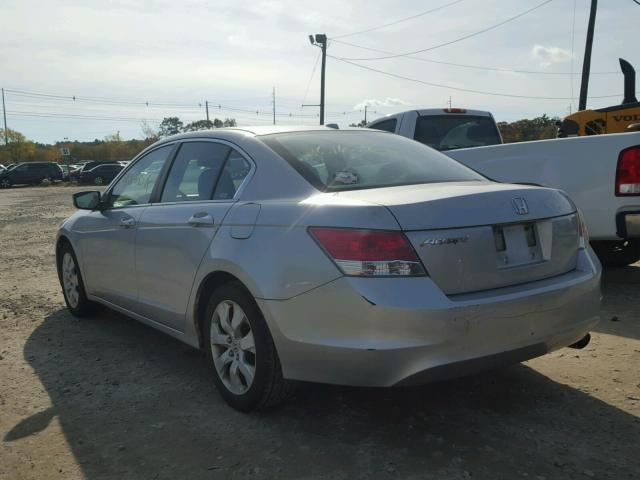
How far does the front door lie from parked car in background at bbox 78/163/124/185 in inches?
1562

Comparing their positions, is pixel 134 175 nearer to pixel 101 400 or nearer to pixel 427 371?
pixel 101 400

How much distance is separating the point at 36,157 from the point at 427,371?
108 meters

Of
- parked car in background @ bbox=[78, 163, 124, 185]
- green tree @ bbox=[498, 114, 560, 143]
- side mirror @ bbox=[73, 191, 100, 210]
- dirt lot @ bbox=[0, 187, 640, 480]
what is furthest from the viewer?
parked car in background @ bbox=[78, 163, 124, 185]

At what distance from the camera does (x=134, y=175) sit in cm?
478

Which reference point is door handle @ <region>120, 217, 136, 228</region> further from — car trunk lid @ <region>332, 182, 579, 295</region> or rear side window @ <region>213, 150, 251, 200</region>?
car trunk lid @ <region>332, 182, 579, 295</region>

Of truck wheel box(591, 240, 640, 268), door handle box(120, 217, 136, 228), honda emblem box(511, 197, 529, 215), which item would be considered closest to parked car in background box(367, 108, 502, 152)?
truck wheel box(591, 240, 640, 268)

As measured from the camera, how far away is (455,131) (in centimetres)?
830

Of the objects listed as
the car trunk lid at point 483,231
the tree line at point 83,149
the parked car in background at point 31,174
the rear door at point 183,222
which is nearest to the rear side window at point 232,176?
the rear door at point 183,222

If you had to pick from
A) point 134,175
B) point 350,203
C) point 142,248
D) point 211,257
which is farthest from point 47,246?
point 350,203

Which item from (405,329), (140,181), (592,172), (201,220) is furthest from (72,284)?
(592,172)

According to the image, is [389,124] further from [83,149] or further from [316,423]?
[83,149]

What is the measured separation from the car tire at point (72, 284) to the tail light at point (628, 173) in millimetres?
4723

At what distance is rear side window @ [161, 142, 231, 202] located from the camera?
378cm

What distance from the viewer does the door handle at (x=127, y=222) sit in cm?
431
